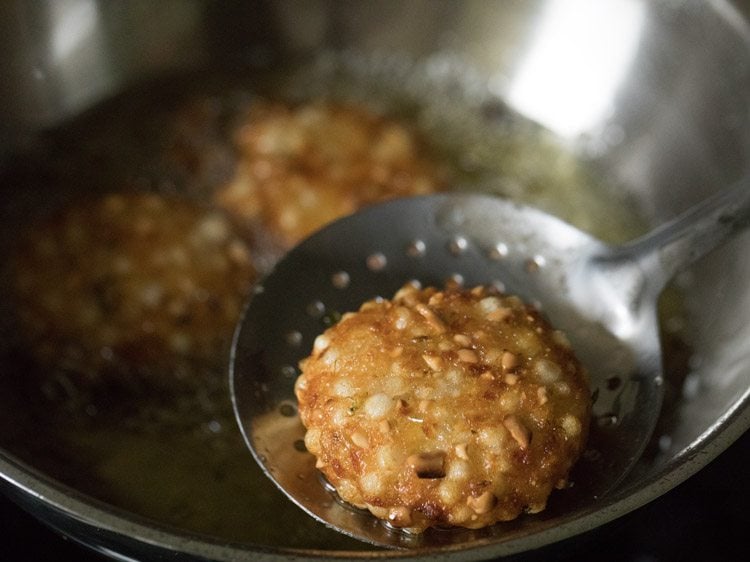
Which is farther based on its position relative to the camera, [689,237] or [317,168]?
[317,168]

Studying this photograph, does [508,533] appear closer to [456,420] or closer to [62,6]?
[456,420]

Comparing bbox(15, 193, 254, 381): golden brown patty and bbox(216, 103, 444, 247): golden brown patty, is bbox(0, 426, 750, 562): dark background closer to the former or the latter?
bbox(15, 193, 254, 381): golden brown patty

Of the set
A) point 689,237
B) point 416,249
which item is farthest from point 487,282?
point 689,237

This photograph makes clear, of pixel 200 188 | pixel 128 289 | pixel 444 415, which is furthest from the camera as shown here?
pixel 200 188

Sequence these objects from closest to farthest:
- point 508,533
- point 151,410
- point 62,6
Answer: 1. point 508,533
2. point 151,410
3. point 62,6

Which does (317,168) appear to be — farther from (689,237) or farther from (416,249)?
(689,237)

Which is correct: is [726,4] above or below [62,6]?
above

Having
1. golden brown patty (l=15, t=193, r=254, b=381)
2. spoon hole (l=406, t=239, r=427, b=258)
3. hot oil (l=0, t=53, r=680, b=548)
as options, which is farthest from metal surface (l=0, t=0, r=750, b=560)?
spoon hole (l=406, t=239, r=427, b=258)

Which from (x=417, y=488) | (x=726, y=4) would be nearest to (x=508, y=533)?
(x=417, y=488)
